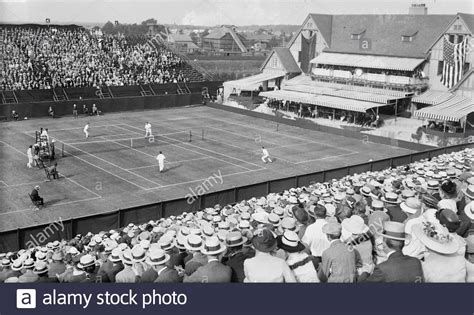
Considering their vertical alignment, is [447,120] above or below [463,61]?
below

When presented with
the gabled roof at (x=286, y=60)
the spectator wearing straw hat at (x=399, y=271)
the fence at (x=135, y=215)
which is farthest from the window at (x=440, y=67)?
the spectator wearing straw hat at (x=399, y=271)

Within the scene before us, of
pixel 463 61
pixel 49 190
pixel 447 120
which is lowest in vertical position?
pixel 49 190

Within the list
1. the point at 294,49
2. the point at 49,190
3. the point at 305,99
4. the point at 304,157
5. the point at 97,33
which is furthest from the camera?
the point at 97,33

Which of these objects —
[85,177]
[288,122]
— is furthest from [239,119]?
[85,177]

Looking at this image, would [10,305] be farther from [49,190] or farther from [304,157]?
[304,157]

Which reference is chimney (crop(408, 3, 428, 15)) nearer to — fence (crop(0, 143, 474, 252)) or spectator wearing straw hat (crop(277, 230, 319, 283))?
fence (crop(0, 143, 474, 252))

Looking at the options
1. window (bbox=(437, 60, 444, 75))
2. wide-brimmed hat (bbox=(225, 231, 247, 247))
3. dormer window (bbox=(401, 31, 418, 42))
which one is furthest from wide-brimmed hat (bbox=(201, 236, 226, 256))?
dormer window (bbox=(401, 31, 418, 42))

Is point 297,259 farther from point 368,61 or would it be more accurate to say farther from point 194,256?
point 368,61
